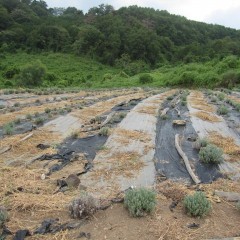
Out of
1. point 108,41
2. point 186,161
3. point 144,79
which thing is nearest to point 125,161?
point 186,161

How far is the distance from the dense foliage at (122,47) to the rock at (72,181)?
30.0m

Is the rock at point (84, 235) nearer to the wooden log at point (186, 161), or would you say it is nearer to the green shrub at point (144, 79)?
the wooden log at point (186, 161)

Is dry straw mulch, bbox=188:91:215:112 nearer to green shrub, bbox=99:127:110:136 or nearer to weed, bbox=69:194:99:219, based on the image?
green shrub, bbox=99:127:110:136

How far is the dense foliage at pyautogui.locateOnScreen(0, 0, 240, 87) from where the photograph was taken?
39700 mm

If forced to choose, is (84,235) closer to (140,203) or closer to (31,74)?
(140,203)

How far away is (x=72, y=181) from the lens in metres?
6.14

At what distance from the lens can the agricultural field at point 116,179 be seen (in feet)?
15.5

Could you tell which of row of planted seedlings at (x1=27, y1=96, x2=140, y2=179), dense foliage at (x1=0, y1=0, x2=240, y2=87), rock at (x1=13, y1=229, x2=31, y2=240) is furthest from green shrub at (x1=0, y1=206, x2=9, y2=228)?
dense foliage at (x1=0, y1=0, x2=240, y2=87)

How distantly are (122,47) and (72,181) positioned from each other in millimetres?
65176

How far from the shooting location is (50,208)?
5.21 metres

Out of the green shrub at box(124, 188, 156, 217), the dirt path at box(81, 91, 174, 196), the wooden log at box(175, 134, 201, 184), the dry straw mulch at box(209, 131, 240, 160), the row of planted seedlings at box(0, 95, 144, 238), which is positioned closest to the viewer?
the green shrub at box(124, 188, 156, 217)

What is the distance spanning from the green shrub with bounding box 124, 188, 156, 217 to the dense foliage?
30.6 metres

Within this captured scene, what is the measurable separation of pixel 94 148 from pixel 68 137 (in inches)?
54.5

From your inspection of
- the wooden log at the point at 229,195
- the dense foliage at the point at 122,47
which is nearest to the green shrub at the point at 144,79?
the dense foliage at the point at 122,47
